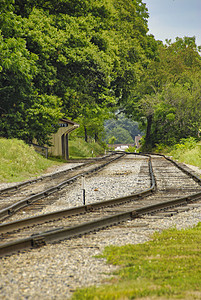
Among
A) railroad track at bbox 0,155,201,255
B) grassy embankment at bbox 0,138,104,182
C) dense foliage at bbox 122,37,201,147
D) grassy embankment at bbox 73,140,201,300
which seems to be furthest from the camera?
dense foliage at bbox 122,37,201,147

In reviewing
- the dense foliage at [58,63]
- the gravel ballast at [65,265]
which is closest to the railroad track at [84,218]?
the gravel ballast at [65,265]

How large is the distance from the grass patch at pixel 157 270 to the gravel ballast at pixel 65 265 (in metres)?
0.24

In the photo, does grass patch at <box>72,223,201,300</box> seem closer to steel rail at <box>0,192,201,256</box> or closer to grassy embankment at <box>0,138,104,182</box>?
Result: steel rail at <box>0,192,201,256</box>

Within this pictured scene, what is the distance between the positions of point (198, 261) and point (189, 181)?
10.3 m

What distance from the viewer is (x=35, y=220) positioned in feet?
25.5

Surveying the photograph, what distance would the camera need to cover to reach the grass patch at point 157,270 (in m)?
3.85

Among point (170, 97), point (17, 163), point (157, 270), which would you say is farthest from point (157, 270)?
point (170, 97)

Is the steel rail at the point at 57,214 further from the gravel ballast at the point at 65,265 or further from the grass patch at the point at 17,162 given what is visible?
the grass patch at the point at 17,162

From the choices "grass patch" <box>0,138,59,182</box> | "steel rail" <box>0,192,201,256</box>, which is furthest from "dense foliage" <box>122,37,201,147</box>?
"steel rail" <box>0,192,201,256</box>

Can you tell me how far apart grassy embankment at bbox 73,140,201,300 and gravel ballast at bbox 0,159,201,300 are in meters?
0.24

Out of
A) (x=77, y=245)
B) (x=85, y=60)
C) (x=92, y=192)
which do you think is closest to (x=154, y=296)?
(x=77, y=245)

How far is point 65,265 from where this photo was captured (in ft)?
16.5

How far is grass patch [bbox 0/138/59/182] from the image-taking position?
59.7 ft

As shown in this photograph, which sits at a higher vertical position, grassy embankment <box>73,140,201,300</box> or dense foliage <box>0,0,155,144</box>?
dense foliage <box>0,0,155,144</box>
